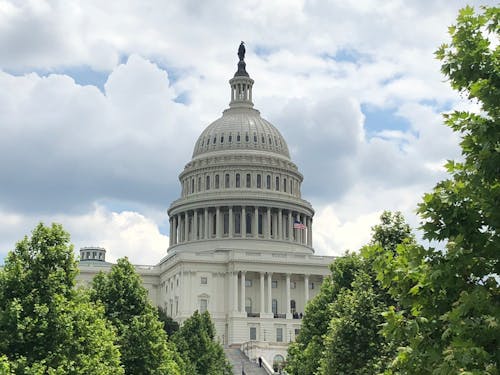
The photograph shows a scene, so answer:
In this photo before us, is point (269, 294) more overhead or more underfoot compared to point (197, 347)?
more overhead

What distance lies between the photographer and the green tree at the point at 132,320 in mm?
47625

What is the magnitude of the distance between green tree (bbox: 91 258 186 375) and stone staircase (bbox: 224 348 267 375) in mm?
65945

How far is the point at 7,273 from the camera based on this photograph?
36.8 m

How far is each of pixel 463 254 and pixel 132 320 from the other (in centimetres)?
3246

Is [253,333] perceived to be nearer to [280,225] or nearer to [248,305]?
[248,305]

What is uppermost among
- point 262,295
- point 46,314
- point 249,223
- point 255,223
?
point 249,223

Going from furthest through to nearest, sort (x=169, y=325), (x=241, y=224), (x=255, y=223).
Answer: (x=255, y=223)
(x=241, y=224)
(x=169, y=325)

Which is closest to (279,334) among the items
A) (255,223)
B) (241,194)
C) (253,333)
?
(253,333)

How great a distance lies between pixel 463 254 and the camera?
17.8 m

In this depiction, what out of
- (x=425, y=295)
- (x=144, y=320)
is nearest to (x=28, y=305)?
(x=144, y=320)

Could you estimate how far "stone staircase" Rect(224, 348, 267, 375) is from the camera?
117 m

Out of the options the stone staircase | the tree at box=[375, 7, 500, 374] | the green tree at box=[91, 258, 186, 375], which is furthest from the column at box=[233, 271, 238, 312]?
the tree at box=[375, 7, 500, 374]

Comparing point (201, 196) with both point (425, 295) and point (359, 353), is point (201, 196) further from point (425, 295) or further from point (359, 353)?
point (425, 295)

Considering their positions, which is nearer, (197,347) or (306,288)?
(197,347)
